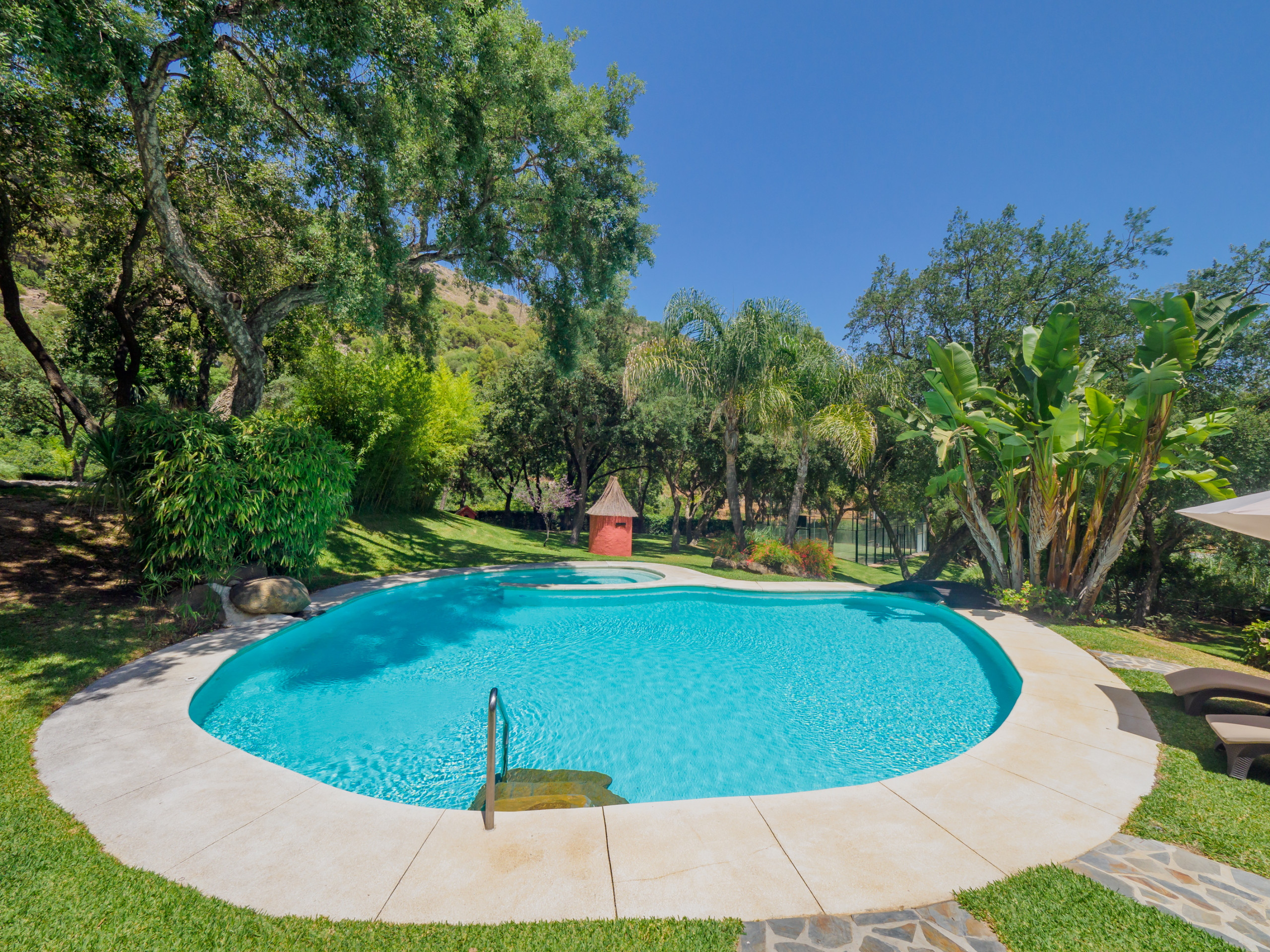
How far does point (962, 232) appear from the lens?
633 inches

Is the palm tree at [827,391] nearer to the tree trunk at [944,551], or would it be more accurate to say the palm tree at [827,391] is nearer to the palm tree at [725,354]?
the palm tree at [725,354]

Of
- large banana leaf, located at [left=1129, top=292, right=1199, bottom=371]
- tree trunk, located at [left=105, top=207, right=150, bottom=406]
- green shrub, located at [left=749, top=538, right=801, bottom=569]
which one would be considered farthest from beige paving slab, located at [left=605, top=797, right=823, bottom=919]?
tree trunk, located at [left=105, top=207, right=150, bottom=406]

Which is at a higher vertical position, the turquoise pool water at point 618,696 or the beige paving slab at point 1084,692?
the beige paving slab at point 1084,692

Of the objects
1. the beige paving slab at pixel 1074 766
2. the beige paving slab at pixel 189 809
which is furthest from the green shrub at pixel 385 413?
the beige paving slab at pixel 1074 766

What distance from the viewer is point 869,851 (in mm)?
3207

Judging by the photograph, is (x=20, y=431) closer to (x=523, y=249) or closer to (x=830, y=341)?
(x=523, y=249)

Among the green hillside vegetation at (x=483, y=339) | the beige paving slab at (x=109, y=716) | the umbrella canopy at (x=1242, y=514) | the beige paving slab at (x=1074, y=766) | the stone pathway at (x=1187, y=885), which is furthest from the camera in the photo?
the green hillside vegetation at (x=483, y=339)

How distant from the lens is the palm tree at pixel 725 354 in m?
14.6

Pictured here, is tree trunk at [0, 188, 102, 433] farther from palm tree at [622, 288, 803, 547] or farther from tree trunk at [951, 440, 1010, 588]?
tree trunk at [951, 440, 1010, 588]

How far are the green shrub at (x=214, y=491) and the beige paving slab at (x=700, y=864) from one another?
305 inches

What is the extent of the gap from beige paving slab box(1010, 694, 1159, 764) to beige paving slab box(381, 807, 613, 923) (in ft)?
15.9

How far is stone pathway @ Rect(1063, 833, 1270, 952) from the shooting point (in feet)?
8.63

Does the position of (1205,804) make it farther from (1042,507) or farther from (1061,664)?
(1042,507)

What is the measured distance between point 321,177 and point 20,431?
28182mm
